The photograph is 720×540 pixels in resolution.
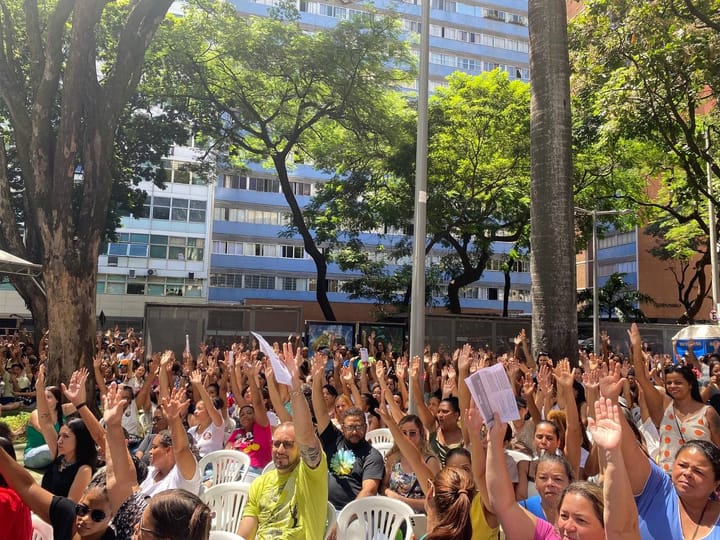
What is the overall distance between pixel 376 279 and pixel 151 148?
45.0ft

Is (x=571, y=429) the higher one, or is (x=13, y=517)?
(x=571, y=429)

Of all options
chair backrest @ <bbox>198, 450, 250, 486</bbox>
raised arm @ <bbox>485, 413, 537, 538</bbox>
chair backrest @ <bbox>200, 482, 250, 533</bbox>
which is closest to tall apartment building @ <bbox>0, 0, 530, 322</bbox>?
chair backrest @ <bbox>198, 450, 250, 486</bbox>

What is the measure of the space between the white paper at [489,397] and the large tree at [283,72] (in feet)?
63.2

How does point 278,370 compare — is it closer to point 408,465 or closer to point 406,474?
point 408,465

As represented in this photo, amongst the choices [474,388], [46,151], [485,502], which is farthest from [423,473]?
[46,151]

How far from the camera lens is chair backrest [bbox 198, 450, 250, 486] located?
20.2 ft

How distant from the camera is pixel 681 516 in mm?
3219

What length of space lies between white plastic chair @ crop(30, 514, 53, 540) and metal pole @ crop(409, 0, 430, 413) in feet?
15.2

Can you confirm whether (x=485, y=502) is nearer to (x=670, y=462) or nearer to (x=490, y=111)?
(x=670, y=462)

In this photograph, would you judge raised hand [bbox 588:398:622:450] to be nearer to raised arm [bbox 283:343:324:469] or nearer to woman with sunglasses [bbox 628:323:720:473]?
raised arm [bbox 283:343:324:469]

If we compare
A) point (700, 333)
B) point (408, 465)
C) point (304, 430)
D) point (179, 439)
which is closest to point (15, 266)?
point (179, 439)

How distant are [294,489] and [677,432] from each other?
3.24 meters

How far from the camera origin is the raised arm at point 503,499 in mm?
3035

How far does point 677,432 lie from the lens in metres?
5.19
